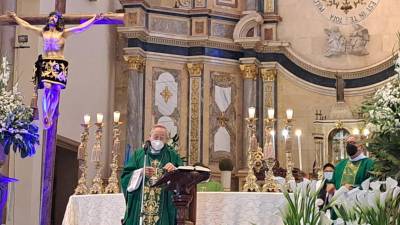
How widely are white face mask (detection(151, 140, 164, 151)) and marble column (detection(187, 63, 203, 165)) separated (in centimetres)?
723

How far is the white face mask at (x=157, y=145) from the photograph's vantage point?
24.3 feet

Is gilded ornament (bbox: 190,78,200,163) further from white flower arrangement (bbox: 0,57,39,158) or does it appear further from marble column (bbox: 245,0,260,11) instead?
white flower arrangement (bbox: 0,57,39,158)

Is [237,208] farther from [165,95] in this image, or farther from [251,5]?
[251,5]

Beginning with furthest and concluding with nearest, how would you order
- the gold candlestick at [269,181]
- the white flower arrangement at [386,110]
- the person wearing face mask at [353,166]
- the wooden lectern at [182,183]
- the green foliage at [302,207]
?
the gold candlestick at [269,181], the person wearing face mask at [353,166], the wooden lectern at [182,183], the white flower arrangement at [386,110], the green foliage at [302,207]

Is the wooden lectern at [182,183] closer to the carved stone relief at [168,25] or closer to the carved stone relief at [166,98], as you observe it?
the carved stone relief at [166,98]

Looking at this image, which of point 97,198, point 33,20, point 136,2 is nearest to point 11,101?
point 97,198

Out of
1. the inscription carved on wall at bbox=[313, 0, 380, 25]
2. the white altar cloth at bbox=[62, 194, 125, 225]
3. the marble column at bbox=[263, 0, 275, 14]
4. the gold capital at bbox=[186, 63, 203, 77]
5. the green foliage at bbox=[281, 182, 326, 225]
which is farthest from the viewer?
the marble column at bbox=[263, 0, 275, 14]

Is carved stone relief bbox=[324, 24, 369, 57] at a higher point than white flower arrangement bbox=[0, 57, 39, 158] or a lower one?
higher

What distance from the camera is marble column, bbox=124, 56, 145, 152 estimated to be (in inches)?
570

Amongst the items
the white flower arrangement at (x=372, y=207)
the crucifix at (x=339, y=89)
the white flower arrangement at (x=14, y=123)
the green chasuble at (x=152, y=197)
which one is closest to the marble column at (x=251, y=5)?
Result: the crucifix at (x=339, y=89)

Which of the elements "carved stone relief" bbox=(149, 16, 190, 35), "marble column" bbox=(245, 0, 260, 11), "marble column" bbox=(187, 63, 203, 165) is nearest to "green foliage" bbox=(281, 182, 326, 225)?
"marble column" bbox=(187, 63, 203, 165)

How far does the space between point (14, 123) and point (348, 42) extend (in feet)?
32.5

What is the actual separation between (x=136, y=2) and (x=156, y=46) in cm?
104

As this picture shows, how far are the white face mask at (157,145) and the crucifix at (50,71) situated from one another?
171 centimetres
